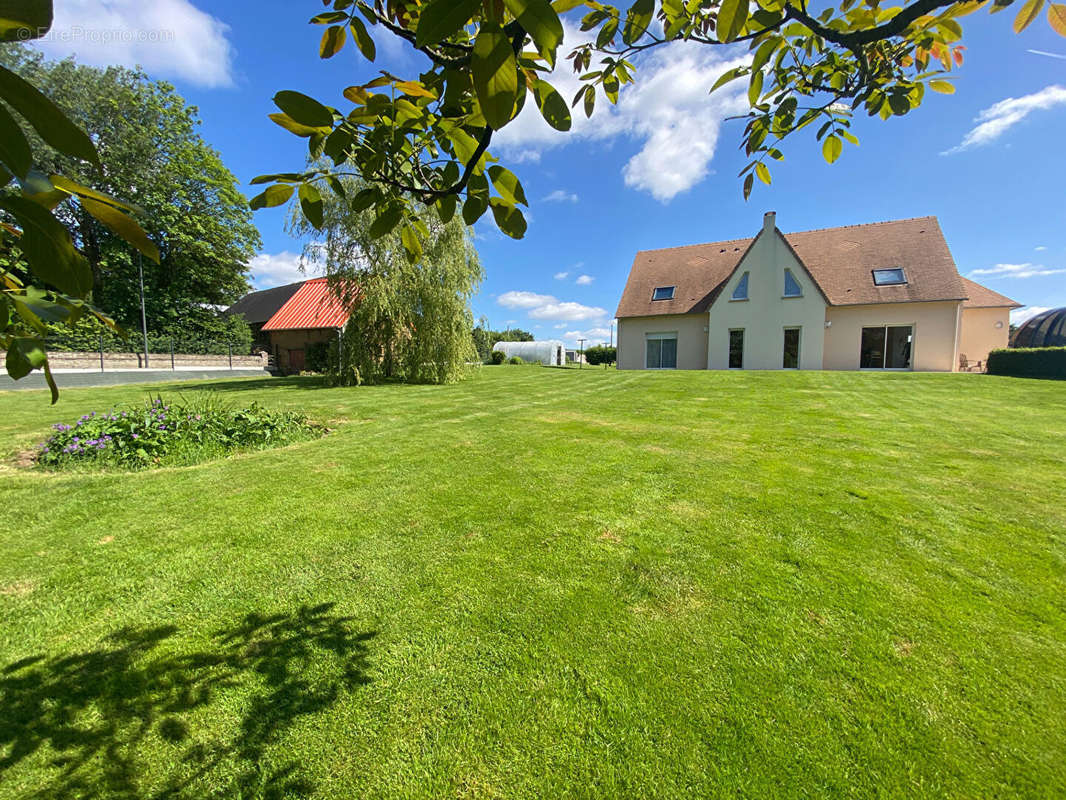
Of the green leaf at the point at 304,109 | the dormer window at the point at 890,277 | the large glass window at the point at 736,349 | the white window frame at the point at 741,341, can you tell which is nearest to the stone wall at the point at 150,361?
the green leaf at the point at 304,109

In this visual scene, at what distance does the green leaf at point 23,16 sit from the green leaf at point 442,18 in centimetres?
49

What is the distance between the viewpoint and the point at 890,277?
17984 millimetres

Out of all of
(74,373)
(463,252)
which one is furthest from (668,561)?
(74,373)

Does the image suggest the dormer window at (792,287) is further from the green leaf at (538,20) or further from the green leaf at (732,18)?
the green leaf at (538,20)

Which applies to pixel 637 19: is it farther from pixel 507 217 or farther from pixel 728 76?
pixel 507 217

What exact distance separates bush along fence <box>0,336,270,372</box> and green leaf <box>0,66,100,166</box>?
74.0 feet

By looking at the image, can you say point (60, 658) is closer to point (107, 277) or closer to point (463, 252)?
point (463, 252)

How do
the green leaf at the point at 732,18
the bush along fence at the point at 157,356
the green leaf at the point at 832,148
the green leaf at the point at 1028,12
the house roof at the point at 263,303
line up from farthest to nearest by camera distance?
the house roof at the point at 263,303, the bush along fence at the point at 157,356, the green leaf at the point at 832,148, the green leaf at the point at 1028,12, the green leaf at the point at 732,18

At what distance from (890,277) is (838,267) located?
189 cm

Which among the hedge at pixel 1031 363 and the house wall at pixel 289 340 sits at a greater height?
the house wall at pixel 289 340

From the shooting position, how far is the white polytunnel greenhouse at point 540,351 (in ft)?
116

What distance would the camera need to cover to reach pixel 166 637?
232 centimetres

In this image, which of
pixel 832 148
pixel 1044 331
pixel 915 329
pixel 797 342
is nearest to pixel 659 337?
pixel 797 342

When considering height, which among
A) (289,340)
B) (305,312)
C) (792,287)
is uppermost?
(305,312)
